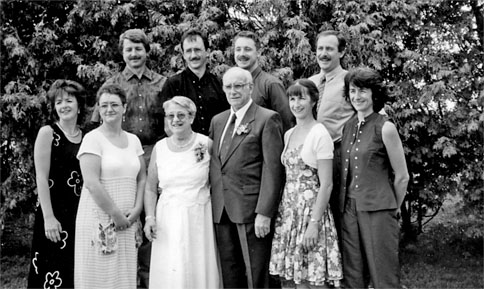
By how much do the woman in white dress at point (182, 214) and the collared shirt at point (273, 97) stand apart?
0.78m

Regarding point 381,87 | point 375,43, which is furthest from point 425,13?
point 381,87

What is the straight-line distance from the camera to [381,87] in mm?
3666

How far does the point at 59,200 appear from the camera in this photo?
3.88m

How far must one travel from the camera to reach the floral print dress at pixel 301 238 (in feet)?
11.8

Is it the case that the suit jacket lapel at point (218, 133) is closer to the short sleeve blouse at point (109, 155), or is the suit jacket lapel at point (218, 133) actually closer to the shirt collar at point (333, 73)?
the short sleeve blouse at point (109, 155)

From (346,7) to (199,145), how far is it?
3.34 m

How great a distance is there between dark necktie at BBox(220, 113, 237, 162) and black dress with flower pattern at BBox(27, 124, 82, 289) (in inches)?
47.0

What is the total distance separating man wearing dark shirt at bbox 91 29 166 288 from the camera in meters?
4.60

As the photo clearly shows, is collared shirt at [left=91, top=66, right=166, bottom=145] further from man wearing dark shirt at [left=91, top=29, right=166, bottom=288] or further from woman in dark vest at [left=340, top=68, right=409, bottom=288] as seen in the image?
woman in dark vest at [left=340, top=68, right=409, bottom=288]

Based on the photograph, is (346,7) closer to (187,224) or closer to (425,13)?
(425,13)

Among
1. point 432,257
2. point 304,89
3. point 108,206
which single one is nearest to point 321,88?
point 304,89

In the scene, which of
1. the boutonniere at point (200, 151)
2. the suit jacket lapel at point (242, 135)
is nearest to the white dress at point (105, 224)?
the boutonniere at point (200, 151)

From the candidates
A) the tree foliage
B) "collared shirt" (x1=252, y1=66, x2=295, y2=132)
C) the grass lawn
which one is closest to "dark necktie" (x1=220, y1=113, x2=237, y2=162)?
"collared shirt" (x1=252, y1=66, x2=295, y2=132)

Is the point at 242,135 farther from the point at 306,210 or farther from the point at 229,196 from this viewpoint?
the point at 306,210
